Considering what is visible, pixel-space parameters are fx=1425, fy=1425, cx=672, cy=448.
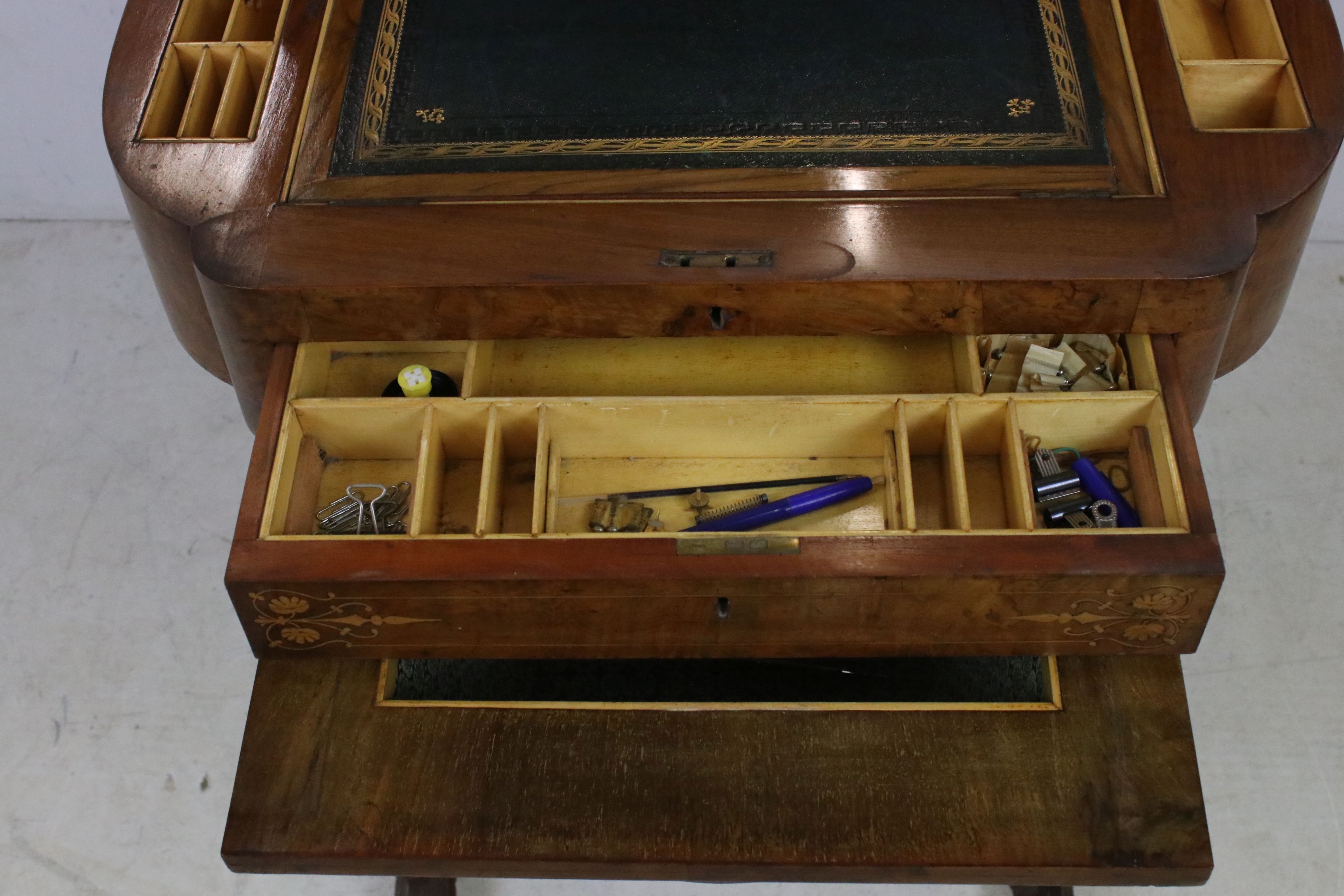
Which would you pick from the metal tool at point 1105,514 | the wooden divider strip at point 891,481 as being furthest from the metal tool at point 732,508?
the metal tool at point 1105,514

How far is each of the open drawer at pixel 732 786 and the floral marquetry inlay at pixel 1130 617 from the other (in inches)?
5.2

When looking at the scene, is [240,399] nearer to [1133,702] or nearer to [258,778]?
[258,778]

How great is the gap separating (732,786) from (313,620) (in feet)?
1.66

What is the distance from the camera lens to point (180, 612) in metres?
2.36

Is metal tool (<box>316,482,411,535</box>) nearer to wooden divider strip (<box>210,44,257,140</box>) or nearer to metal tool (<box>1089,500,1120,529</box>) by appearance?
wooden divider strip (<box>210,44,257,140</box>)

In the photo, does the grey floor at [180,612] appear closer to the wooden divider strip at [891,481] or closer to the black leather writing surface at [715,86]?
the wooden divider strip at [891,481]

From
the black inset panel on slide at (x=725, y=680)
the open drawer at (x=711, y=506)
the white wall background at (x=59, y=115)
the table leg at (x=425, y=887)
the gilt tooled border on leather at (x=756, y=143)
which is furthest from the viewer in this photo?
the white wall background at (x=59, y=115)

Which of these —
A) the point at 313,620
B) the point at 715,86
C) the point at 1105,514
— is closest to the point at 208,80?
the point at 715,86

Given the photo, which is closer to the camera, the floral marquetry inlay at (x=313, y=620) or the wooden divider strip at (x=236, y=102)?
the floral marquetry inlay at (x=313, y=620)

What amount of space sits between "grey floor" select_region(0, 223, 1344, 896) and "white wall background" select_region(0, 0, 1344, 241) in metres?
0.14

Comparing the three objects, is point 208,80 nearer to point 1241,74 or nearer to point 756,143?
point 756,143

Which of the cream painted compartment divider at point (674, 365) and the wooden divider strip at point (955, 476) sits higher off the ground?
the cream painted compartment divider at point (674, 365)

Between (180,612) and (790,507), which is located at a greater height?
(180,612)

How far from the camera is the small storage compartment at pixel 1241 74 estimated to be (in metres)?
1.78
